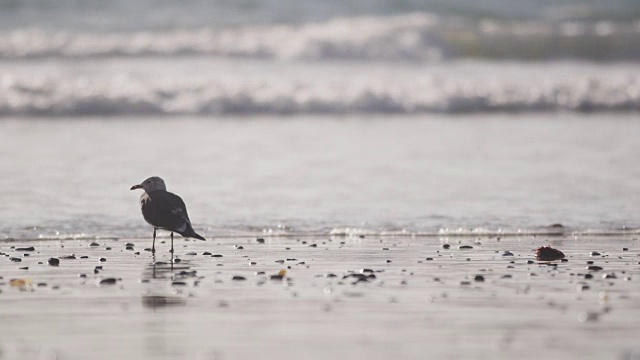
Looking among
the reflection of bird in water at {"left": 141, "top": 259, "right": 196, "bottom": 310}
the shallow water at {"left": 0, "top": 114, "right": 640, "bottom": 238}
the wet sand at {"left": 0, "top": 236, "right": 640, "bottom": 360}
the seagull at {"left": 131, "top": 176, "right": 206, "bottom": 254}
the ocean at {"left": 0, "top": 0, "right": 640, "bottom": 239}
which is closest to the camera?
the wet sand at {"left": 0, "top": 236, "right": 640, "bottom": 360}

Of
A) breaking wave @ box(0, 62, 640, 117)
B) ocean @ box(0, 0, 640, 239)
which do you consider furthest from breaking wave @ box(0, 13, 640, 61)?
breaking wave @ box(0, 62, 640, 117)

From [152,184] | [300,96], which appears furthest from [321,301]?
[300,96]

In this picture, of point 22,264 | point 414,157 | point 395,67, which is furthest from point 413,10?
point 22,264

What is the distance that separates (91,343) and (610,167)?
10.1 meters

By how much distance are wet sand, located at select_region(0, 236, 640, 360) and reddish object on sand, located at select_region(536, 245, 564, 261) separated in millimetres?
177

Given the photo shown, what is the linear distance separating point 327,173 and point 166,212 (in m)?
5.14

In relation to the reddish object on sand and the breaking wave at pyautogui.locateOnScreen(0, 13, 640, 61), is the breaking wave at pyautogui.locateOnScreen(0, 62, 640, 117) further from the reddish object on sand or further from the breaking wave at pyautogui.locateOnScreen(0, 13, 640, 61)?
the reddish object on sand

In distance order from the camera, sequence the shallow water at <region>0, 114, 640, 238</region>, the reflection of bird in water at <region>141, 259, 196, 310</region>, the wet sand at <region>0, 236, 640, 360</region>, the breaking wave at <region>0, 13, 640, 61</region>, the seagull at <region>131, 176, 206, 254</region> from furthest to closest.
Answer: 1. the breaking wave at <region>0, 13, 640, 61</region>
2. the shallow water at <region>0, 114, 640, 238</region>
3. the seagull at <region>131, 176, 206, 254</region>
4. the reflection of bird in water at <region>141, 259, 196, 310</region>
5. the wet sand at <region>0, 236, 640, 360</region>

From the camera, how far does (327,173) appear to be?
50.3 feet

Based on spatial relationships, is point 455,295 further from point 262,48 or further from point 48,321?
point 262,48

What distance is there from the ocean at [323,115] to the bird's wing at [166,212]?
0.88m

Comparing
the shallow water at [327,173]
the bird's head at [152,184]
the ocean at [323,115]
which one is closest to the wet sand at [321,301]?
the bird's head at [152,184]

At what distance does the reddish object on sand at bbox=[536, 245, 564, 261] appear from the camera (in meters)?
9.65

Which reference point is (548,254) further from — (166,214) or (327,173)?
(327,173)
